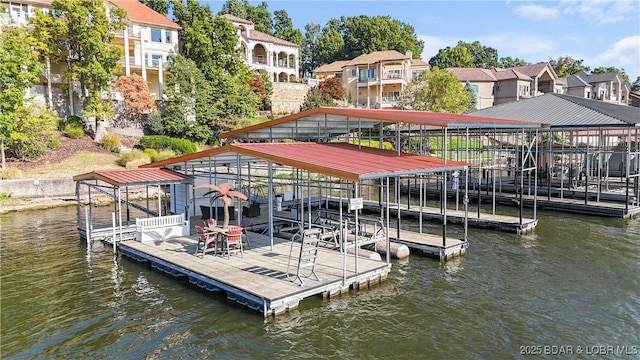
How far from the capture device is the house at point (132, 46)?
40062 mm

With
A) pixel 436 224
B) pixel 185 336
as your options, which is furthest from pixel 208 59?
pixel 185 336

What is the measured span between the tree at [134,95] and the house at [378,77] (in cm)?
2899

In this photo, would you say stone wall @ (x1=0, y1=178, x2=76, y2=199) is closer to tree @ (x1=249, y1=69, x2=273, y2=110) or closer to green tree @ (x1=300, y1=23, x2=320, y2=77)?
tree @ (x1=249, y1=69, x2=273, y2=110)

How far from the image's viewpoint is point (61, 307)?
Result: 12.6 meters

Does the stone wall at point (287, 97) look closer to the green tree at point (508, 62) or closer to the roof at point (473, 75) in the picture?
the roof at point (473, 75)

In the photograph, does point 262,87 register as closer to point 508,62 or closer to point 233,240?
point 233,240

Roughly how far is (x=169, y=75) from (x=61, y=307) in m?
33.6

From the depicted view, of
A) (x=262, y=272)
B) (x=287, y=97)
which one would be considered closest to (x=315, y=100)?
(x=287, y=97)

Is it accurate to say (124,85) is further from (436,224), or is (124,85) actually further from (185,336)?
(185,336)

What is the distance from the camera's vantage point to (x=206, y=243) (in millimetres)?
14828

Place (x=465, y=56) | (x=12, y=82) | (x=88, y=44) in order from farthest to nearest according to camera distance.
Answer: (x=465, y=56)
(x=88, y=44)
(x=12, y=82)

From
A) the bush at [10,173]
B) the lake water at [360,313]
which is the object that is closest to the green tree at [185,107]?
the bush at [10,173]

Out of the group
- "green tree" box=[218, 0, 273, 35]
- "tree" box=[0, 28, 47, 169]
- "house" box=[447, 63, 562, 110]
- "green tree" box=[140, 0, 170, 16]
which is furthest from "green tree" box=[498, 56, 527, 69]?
"tree" box=[0, 28, 47, 169]

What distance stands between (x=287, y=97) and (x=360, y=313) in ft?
161
